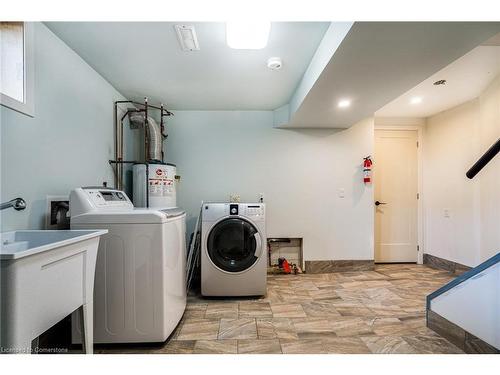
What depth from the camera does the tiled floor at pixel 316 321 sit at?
5.70ft

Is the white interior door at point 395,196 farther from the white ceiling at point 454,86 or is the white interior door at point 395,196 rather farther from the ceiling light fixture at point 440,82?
the ceiling light fixture at point 440,82

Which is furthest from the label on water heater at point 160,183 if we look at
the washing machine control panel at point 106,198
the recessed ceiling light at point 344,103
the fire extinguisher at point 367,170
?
the fire extinguisher at point 367,170

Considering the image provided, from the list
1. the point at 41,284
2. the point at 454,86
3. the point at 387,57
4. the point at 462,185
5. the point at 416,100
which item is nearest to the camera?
the point at 41,284

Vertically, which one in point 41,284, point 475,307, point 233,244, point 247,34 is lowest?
point 475,307

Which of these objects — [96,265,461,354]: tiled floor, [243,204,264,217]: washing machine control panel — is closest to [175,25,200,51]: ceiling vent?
[243,204,264,217]: washing machine control panel

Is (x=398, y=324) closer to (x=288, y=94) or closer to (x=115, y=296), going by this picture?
(x=115, y=296)

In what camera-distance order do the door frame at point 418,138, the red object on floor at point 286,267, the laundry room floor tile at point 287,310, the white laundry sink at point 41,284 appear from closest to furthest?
the white laundry sink at point 41,284
the laundry room floor tile at point 287,310
the red object on floor at point 286,267
the door frame at point 418,138

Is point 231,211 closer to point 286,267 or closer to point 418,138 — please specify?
point 286,267

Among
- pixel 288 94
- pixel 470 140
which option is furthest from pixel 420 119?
pixel 288 94

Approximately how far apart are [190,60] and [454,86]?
9.41 ft

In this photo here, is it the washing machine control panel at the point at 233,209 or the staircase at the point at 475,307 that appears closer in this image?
the staircase at the point at 475,307

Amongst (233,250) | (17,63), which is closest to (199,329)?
(233,250)

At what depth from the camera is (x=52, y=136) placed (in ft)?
5.83

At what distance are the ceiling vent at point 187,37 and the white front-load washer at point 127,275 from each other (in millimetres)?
1254
